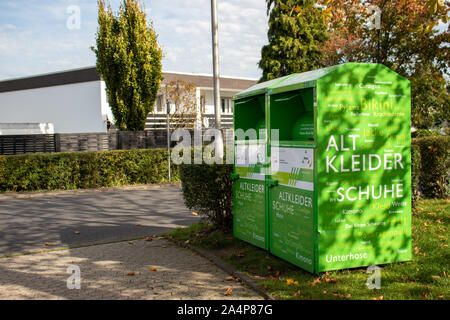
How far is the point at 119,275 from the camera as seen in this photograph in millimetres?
5559

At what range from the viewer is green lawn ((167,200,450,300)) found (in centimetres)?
457

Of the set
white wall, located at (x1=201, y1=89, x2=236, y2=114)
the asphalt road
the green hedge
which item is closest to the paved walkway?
the asphalt road

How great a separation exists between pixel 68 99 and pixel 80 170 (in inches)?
691

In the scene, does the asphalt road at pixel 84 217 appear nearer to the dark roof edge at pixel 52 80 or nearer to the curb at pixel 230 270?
the curb at pixel 230 270

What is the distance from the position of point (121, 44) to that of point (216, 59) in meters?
5.82

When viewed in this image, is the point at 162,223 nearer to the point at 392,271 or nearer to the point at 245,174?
the point at 245,174

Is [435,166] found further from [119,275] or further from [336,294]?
[119,275]

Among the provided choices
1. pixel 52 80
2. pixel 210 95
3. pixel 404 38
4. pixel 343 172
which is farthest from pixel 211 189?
pixel 210 95

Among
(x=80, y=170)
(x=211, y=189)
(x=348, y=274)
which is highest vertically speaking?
(x=211, y=189)

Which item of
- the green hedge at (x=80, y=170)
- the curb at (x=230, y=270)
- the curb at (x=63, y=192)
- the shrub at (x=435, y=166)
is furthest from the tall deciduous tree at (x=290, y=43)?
the curb at (x=230, y=270)

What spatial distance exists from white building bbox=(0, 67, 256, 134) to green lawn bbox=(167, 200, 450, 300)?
21823 mm

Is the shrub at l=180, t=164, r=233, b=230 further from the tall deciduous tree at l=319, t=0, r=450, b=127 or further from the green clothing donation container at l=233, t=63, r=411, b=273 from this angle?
the tall deciduous tree at l=319, t=0, r=450, b=127

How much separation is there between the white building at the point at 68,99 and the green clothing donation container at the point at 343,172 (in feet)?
74.3

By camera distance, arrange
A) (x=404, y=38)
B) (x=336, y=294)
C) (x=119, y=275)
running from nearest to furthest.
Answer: (x=336, y=294) < (x=119, y=275) < (x=404, y=38)
